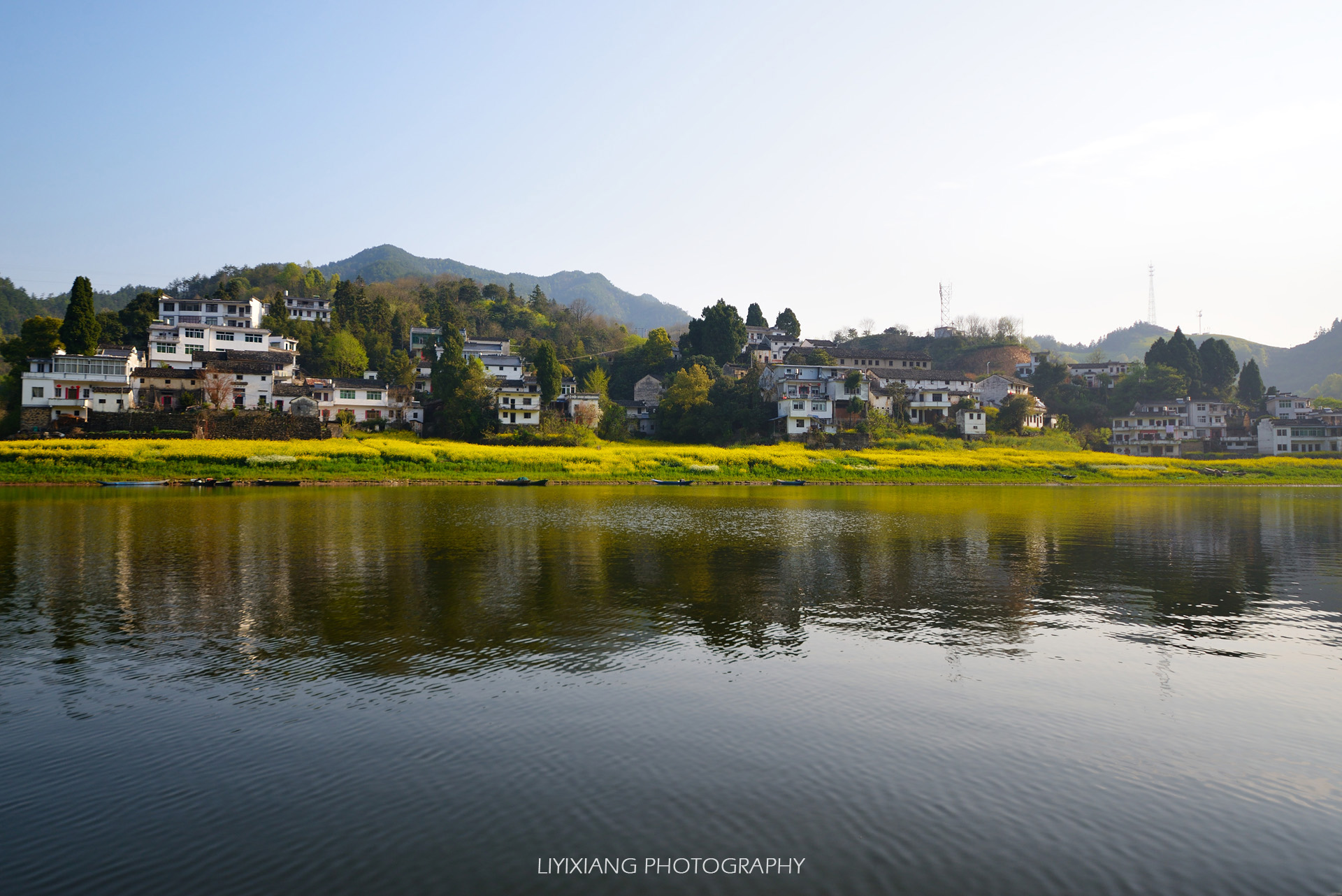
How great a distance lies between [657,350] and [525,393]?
3190 centimetres

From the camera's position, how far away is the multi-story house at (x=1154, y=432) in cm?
9762

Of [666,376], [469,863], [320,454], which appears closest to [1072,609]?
[469,863]

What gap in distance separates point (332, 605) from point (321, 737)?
25.7 ft

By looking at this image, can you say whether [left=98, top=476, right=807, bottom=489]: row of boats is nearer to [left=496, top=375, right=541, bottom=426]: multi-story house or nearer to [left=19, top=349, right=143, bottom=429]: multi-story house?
[left=496, top=375, right=541, bottom=426]: multi-story house

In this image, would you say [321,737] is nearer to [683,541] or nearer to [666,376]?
[683,541]

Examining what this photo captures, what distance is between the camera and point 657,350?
364ft

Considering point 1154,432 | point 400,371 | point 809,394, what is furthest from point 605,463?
point 1154,432

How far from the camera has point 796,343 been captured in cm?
11744

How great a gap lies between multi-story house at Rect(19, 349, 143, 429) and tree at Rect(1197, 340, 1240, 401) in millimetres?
141606

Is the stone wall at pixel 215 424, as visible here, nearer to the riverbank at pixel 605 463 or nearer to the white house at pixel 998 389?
the riverbank at pixel 605 463

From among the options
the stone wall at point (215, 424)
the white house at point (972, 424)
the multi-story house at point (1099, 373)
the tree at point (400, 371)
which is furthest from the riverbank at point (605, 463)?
the multi-story house at point (1099, 373)

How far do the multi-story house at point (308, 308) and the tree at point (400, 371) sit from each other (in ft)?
80.7

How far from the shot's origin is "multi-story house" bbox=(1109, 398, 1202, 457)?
9762 cm

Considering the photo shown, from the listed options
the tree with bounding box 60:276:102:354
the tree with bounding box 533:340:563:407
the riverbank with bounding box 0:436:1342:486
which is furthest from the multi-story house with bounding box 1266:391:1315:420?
the tree with bounding box 60:276:102:354
